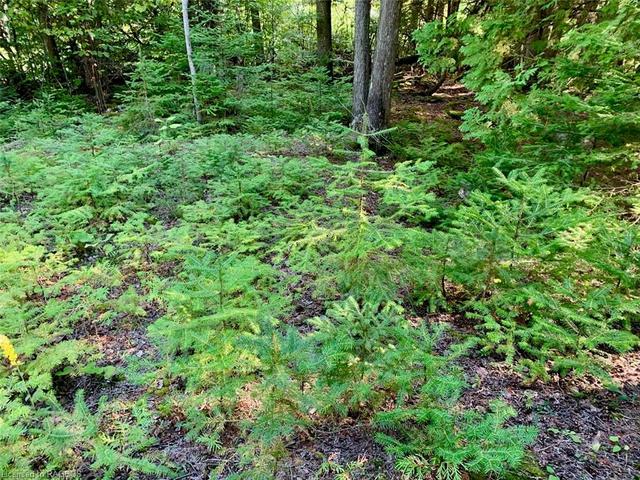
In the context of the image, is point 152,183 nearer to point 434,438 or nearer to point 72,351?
point 72,351

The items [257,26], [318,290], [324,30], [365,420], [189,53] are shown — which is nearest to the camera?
[365,420]

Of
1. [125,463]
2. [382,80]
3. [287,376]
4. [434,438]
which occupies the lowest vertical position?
[125,463]

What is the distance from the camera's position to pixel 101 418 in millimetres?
2912

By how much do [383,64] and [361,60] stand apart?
774 millimetres

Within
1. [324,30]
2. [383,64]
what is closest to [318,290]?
[383,64]

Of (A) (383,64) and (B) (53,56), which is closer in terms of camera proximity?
(A) (383,64)

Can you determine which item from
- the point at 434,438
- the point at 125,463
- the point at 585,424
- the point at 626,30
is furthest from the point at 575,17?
the point at 125,463

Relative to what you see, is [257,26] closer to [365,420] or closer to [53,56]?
[53,56]

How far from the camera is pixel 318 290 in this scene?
3.83 m

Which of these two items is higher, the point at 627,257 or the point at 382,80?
the point at 382,80

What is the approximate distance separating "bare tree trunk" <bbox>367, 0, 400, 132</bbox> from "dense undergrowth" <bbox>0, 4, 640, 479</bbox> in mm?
A: 1996

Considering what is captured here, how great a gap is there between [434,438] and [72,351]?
2.98 m

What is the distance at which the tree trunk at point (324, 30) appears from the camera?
39.2 ft

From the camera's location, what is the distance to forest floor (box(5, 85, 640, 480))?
98.7 inches
